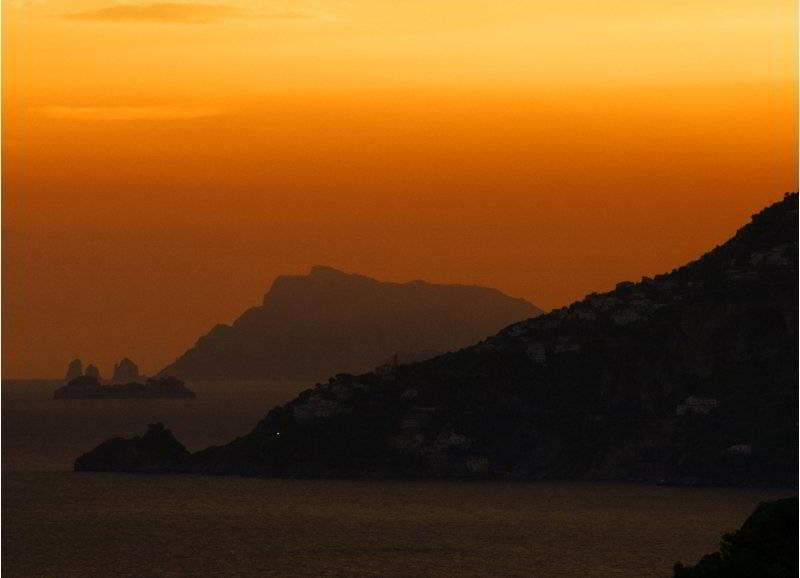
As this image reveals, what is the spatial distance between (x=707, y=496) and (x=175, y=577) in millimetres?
50706

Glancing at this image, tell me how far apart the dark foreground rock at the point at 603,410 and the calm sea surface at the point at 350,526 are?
4566 millimetres

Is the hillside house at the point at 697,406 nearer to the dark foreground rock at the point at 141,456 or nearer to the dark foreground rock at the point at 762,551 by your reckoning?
the dark foreground rock at the point at 141,456

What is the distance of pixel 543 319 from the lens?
19488cm

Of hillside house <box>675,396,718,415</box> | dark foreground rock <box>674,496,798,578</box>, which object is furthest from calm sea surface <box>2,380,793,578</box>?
dark foreground rock <box>674,496,798,578</box>

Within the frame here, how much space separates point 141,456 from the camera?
580ft

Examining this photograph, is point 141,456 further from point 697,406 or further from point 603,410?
point 697,406

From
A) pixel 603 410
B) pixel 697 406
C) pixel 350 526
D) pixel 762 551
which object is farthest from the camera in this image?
pixel 603 410

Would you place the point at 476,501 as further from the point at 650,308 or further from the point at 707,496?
the point at 650,308

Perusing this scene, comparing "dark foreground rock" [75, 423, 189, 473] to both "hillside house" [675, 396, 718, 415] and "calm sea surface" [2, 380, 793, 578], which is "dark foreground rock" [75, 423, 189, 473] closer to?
"calm sea surface" [2, 380, 793, 578]

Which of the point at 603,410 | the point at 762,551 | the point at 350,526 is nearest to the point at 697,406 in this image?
the point at 603,410

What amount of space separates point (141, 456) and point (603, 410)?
35.6 metres

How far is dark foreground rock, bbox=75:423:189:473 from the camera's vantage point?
176125 mm

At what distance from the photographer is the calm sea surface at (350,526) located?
4818 inches

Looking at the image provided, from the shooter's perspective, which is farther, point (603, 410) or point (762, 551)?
point (603, 410)
